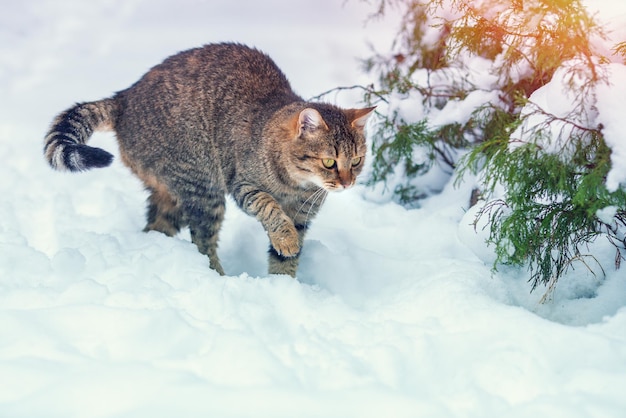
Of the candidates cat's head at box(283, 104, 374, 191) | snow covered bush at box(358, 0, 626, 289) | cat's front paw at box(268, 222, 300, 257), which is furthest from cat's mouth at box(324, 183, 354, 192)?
snow covered bush at box(358, 0, 626, 289)

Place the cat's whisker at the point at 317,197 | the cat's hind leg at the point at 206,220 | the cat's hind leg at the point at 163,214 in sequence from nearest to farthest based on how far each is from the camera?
the cat's whisker at the point at 317,197 → the cat's hind leg at the point at 206,220 → the cat's hind leg at the point at 163,214

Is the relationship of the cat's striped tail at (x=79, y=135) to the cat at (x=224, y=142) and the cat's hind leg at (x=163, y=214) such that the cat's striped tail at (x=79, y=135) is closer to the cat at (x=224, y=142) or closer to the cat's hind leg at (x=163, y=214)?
the cat at (x=224, y=142)

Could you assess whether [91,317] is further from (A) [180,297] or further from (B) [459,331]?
(B) [459,331]

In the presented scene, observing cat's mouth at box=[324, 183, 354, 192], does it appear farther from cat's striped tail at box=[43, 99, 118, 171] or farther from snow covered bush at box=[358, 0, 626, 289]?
cat's striped tail at box=[43, 99, 118, 171]

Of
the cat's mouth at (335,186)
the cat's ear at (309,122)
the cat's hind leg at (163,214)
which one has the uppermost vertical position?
the cat's ear at (309,122)

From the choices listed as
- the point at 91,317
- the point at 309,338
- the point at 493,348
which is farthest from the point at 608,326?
the point at 91,317

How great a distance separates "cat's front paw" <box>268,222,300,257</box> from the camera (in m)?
3.13

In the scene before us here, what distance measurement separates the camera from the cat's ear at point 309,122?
3.11 m

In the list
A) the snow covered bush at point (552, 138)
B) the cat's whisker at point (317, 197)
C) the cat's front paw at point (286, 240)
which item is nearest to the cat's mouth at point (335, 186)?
the cat's whisker at point (317, 197)

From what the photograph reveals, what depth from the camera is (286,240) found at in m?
3.13

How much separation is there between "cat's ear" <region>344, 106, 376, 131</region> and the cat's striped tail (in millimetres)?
1186

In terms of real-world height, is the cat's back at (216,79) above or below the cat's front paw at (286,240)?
above

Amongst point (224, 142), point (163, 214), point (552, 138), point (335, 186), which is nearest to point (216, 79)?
point (224, 142)

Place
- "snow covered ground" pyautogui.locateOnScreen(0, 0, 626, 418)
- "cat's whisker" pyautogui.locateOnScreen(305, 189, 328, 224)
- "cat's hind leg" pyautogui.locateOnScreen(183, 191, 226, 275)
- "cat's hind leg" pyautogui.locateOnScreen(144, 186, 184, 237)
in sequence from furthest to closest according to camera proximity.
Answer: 1. "cat's hind leg" pyautogui.locateOnScreen(144, 186, 184, 237)
2. "cat's hind leg" pyautogui.locateOnScreen(183, 191, 226, 275)
3. "cat's whisker" pyautogui.locateOnScreen(305, 189, 328, 224)
4. "snow covered ground" pyautogui.locateOnScreen(0, 0, 626, 418)
